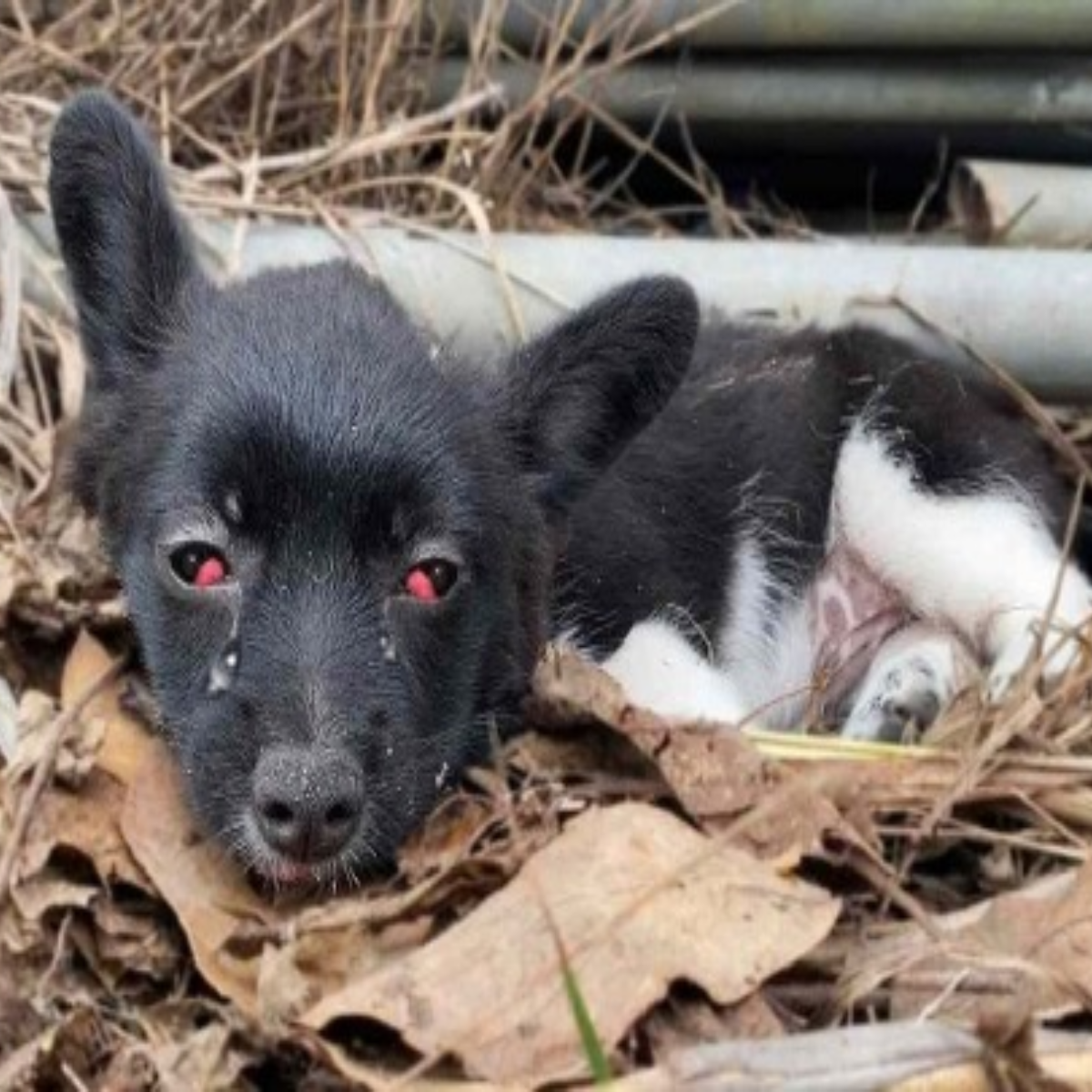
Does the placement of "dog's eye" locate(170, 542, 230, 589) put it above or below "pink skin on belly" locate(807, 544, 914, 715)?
above

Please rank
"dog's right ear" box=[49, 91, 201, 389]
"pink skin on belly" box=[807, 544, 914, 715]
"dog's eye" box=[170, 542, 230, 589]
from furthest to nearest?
"pink skin on belly" box=[807, 544, 914, 715] → "dog's right ear" box=[49, 91, 201, 389] → "dog's eye" box=[170, 542, 230, 589]

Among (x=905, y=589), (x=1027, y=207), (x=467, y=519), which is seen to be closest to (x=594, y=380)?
(x=467, y=519)

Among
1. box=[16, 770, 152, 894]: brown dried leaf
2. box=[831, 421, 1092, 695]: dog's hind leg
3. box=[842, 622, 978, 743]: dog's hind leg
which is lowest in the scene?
box=[842, 622, 978, 743]: dog's hind leg

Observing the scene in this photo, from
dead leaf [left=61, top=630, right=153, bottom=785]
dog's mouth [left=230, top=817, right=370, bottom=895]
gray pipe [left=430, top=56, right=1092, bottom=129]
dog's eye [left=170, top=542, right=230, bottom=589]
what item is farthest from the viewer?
gray pipe [left=430, top=56, right=1092, bottom=129]

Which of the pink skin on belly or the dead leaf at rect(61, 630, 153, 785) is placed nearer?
the dead leaf at rect(61, 630, 153, 785)

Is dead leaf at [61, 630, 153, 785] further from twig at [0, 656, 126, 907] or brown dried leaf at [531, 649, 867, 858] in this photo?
brown dried leaf at [531, 649, 867, 858]

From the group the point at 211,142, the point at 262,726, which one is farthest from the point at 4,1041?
the point at 211,142

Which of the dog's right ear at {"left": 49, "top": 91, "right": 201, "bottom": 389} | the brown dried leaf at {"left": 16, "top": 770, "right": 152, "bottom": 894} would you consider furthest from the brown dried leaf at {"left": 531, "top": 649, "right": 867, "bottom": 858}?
the dog's right ear at {"left": 49, "top": 91, "right": 201, "bottom": 389}

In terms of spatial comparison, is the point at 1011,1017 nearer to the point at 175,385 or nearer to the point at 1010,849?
the point at 1010,849

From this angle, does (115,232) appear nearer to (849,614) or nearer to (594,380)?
(594,380)
